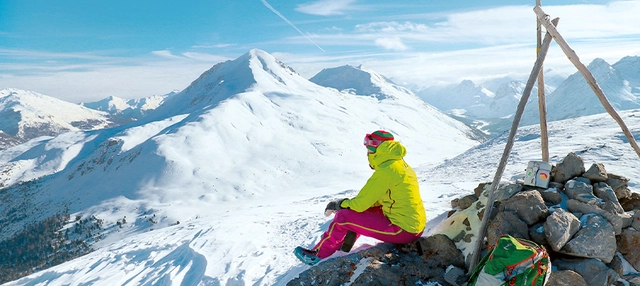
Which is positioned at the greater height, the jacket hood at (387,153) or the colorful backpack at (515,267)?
the jacket hood at (387,153)

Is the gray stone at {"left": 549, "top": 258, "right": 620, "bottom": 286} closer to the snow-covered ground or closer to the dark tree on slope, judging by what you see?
the snow-covered ground

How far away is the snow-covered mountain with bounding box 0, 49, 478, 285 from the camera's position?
9789mm

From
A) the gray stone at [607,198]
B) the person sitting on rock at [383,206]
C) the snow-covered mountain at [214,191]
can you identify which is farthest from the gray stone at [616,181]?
the snow-covered mountain at [214,191]

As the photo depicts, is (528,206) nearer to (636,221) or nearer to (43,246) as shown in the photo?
(636,221)

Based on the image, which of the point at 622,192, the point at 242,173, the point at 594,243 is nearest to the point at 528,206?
the point at 594,243

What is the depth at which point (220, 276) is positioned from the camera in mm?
7887

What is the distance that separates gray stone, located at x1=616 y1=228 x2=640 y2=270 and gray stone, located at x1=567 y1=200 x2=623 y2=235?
0.23 m

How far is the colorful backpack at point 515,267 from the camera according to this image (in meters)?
4.31

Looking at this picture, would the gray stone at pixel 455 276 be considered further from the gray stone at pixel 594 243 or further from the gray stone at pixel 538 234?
the gray stone at pixel 594 243

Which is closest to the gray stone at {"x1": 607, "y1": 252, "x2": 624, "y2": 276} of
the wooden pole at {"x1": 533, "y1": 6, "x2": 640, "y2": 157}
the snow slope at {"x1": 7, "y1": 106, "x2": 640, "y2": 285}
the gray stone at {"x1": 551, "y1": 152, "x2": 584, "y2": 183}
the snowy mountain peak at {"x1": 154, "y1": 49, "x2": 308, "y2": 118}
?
the gray stone at {"x1": 551, "y1": 152, "x2": 584, "y2": 183}

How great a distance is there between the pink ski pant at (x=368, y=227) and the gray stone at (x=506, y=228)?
1.33m

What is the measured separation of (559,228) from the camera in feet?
17.3

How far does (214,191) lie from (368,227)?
217 ft

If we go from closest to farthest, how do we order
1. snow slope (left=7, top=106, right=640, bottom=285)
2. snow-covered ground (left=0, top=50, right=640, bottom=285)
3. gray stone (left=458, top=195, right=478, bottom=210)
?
gray stone (left=458, top=195, right=478, bottom=210) → snow slope (left=7, top=106, right=640, bottom=285) → snow-covered ground (left=0, top=50, right=640, bottom=285)
